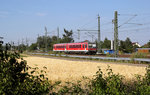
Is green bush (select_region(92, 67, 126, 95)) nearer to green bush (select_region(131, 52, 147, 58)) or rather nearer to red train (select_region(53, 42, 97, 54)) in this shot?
green bush (select_region(131, 52, 147, 58))

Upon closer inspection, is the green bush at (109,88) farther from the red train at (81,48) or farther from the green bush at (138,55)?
the red train at (81,48)

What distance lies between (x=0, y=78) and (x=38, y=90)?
30.4 inches

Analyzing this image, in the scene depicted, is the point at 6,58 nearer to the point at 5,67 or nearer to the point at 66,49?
the point at 5,67

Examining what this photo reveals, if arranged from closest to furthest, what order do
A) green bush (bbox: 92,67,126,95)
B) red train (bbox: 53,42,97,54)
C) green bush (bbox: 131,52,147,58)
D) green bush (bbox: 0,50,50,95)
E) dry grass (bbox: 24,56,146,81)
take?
green bush (bbox: 0,50,50,95)
green bush (bbox: 92,67,126,95)
dry grass (bbox: 24,56,146,81)
green bush (bbox: 131,52,147,58)
red train (bbox: 53,42,97,54)

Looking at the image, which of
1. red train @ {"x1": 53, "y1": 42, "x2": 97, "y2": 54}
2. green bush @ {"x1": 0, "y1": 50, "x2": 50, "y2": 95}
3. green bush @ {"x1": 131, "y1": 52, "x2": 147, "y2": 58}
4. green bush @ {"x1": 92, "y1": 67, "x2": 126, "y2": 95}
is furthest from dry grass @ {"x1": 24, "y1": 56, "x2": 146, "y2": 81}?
red train @ {"x1": 53, "y1": 42, "x2": 97, "y2": 54}

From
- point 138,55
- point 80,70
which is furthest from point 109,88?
point 138,55

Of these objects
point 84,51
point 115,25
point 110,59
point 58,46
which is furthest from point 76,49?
point 115,25

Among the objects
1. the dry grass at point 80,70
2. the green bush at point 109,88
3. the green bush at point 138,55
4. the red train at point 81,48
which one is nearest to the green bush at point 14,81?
the green bush at point 109,88

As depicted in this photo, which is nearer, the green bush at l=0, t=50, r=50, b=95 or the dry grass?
the green bush at l=0, t=50, r=50, b=95

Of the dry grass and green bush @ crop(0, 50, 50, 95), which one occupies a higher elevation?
green bush @ crop(0, 50, 50, 95)

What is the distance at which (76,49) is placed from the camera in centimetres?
5128

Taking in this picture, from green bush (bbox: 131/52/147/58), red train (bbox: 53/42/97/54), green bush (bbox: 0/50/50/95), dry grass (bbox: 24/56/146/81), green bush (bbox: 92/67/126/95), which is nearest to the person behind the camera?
green bush (bbox: 0/50/50/95)

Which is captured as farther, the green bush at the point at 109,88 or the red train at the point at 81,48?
the red train at the point at 81,48

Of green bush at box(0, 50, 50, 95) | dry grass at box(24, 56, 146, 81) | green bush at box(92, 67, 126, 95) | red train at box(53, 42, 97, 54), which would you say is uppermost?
red train at box(53, 42, 97, 54)
